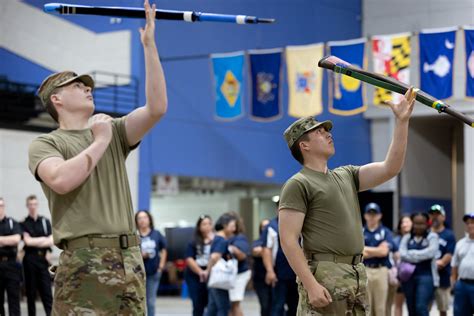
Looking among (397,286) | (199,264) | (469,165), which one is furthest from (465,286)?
(469,165)

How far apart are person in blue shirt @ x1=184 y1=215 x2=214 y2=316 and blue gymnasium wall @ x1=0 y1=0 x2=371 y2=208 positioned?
26.3 feet

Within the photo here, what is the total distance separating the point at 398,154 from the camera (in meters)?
5.87

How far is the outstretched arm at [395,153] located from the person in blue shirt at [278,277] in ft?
21.4

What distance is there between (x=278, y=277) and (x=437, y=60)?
9.48 m

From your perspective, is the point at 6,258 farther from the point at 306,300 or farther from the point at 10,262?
the point at 306,300

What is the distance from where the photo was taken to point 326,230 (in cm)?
591

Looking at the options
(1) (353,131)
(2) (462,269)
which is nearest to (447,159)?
(1) (353,131)

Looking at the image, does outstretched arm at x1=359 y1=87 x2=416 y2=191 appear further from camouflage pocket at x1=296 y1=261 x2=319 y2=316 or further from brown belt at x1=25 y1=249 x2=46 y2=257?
brown belt at x1=25 y1=249 x2=46 y2=257

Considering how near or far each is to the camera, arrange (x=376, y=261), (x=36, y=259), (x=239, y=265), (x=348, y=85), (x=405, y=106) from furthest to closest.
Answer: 1. (x=348, y=85)
2. (x=36, y=259)
3. (x=239, y=265)
4. (x=376, y=261)
5. (x=405, y=106)

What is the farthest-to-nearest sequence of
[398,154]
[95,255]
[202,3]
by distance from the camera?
[202,3] < [398,154] < [95,255]

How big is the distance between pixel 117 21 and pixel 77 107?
57.7 feet

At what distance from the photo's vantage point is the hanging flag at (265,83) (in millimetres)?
22125

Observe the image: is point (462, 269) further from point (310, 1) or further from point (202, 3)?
point (310, 1)

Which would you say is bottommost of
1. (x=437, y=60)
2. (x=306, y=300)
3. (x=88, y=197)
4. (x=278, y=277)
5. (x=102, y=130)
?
(x=278, y=277)
